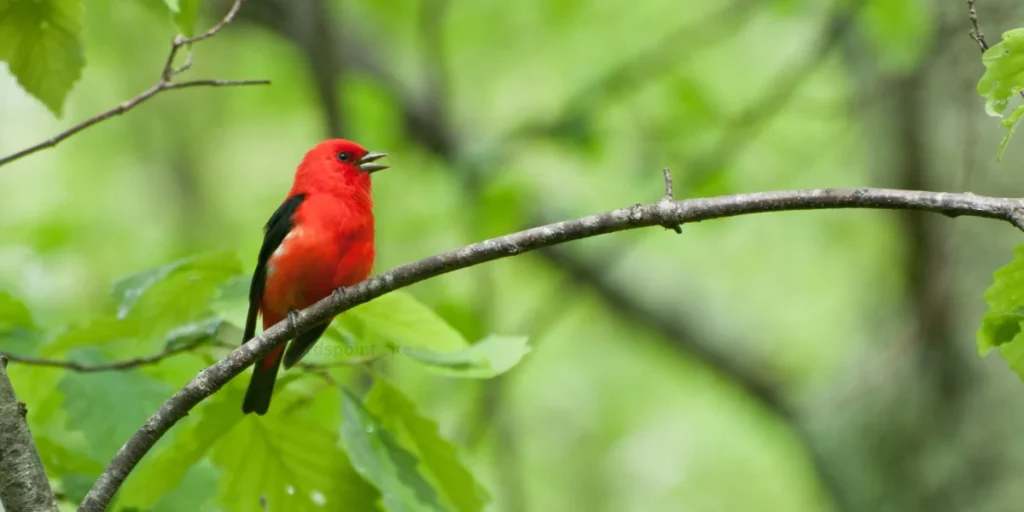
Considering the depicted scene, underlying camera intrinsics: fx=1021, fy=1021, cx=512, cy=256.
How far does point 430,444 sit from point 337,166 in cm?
195

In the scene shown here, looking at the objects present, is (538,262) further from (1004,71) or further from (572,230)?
(1004,71)

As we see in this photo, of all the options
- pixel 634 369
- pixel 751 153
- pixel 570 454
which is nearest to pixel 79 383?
pixel 751 153

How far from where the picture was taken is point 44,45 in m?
2.70

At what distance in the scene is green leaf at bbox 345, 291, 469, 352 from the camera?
2727 mm

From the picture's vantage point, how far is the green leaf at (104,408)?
297cm

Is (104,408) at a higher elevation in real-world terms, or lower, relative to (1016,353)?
lower

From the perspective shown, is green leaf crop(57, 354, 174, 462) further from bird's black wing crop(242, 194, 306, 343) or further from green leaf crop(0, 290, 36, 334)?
bird's black wing crop(242, 194, 306, 343)

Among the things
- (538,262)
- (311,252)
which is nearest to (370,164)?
(311,252)

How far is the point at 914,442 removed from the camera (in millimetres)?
6426

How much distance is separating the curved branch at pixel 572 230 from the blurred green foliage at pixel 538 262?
0.15 metres

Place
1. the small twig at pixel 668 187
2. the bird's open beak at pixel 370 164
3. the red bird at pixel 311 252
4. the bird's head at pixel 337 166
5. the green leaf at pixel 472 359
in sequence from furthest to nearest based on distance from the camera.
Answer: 1. the bird's open beak at pixel 370 164
2. the bird's head at pixel 337 166
3. the red bird at pixel 311 252
4. the green leaf at pixel 472 359
5. the small twig at pixel 668 187

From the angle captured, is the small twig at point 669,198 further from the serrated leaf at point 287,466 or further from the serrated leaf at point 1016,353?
the serrated leaf at point 287,466

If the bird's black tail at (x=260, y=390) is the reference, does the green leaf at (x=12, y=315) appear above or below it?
above

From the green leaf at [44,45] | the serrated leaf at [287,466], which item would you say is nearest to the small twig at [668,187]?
the serrated leaf at [287,466]
